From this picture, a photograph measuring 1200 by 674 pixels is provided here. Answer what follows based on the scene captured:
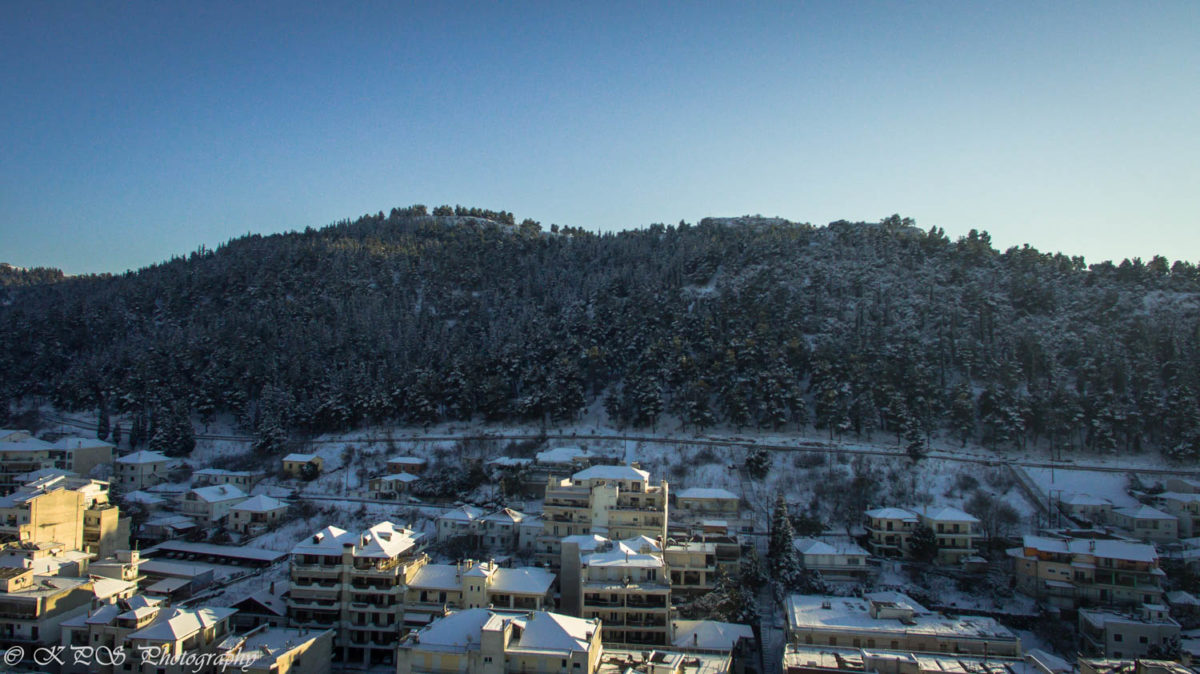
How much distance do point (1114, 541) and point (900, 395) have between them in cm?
1589

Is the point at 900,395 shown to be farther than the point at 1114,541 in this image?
Yes

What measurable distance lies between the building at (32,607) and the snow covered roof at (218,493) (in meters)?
11.0

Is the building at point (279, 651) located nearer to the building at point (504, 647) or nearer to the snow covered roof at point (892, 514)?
the building at point (504, 647)

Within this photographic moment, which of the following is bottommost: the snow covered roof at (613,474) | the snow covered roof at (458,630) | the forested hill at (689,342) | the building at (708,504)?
the snow covered roof at (458,630)

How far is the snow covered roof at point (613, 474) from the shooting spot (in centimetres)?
3509

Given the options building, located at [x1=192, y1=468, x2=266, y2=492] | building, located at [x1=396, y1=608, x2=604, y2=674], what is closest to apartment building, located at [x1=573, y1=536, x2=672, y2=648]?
building, located at [x1=396, y1=608, x2=604, y2=674]

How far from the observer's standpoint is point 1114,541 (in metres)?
30.4

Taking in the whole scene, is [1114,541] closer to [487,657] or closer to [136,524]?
[487,657]

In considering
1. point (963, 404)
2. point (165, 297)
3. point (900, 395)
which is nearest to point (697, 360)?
point (900, 395)

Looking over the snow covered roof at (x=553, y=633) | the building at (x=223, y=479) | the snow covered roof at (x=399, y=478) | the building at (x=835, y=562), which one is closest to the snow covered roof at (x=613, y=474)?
the building at (x=835, y=562)

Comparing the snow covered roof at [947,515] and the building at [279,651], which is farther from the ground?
the snow covered roof at [947,515]

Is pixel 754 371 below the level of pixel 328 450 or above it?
above

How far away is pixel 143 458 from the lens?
44562mm

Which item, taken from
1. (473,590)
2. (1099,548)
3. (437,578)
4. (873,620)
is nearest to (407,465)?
(437,578)
